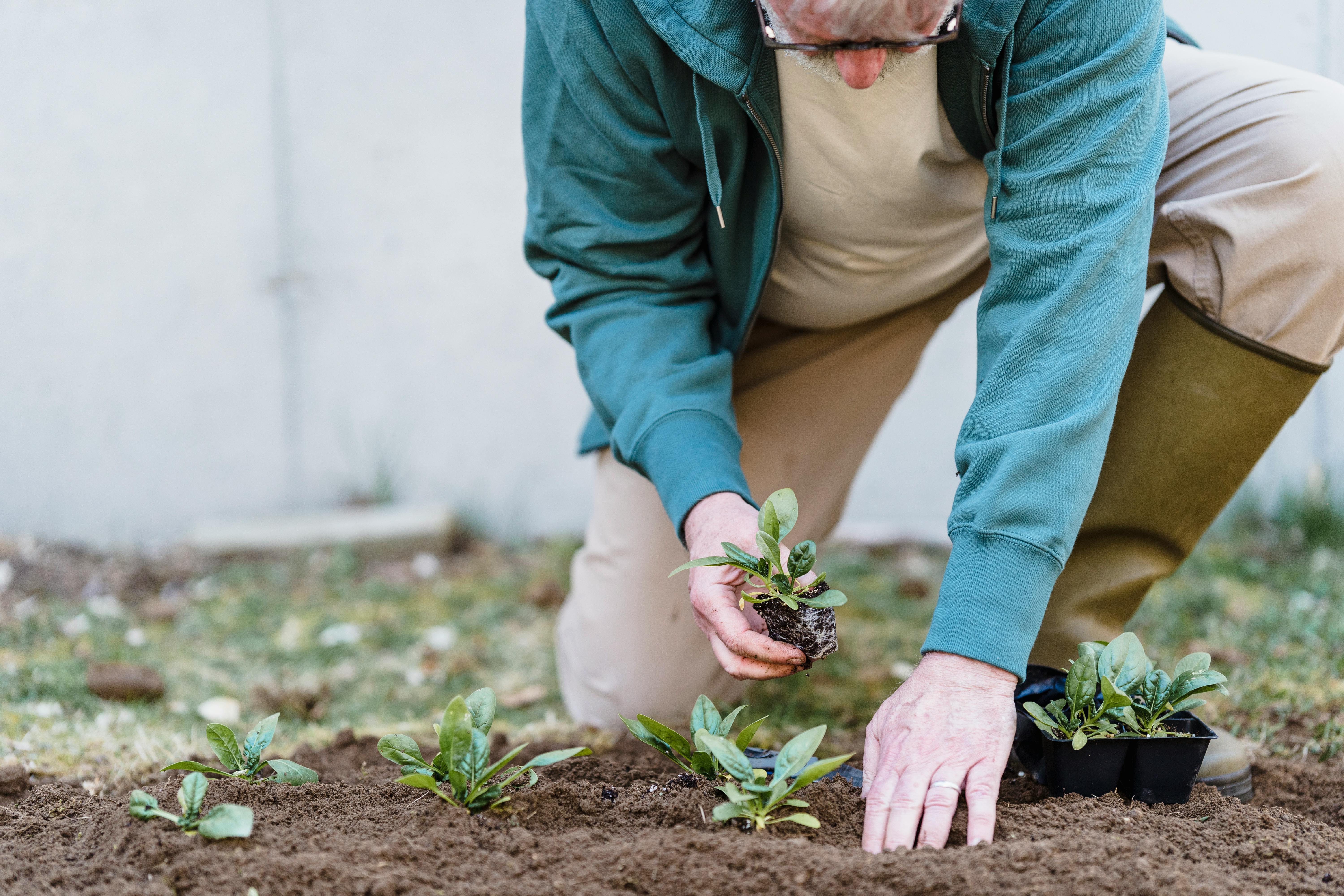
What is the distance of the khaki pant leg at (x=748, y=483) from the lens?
240 centimetres

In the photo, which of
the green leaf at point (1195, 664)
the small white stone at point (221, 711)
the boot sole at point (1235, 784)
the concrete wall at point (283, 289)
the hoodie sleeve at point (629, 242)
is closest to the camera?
the green leaf at point (1195, 664)

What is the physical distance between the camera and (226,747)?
Answer: 1.47 m

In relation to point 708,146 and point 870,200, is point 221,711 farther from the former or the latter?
point 870,200

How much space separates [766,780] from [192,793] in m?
0.70

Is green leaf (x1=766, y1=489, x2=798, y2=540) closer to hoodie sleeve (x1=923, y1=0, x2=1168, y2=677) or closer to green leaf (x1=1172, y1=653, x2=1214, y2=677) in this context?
hoodie sleeve (x1=923, y1=0, x2=1168, y2=677)

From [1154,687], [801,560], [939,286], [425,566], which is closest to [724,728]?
[801,560]

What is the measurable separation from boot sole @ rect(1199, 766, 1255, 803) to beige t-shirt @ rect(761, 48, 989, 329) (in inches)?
42.4

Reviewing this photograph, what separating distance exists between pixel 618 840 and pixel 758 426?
1317 mm

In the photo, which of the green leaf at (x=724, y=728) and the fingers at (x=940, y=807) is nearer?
the fingers at (x=940, y=807)

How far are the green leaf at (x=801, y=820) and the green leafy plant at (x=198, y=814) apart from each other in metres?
0.62

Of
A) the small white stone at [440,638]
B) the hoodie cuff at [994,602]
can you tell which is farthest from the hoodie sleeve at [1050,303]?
the small white stone at [440,638]

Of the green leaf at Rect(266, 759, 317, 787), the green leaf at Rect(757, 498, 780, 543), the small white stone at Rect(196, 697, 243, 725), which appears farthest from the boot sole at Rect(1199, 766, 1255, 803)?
the small white stone at Rect(196, 697, 243, 725)

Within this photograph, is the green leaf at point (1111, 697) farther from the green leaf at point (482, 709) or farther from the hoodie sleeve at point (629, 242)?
the green leaf at point (482, 709)

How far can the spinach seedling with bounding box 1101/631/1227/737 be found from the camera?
4.81 ft
